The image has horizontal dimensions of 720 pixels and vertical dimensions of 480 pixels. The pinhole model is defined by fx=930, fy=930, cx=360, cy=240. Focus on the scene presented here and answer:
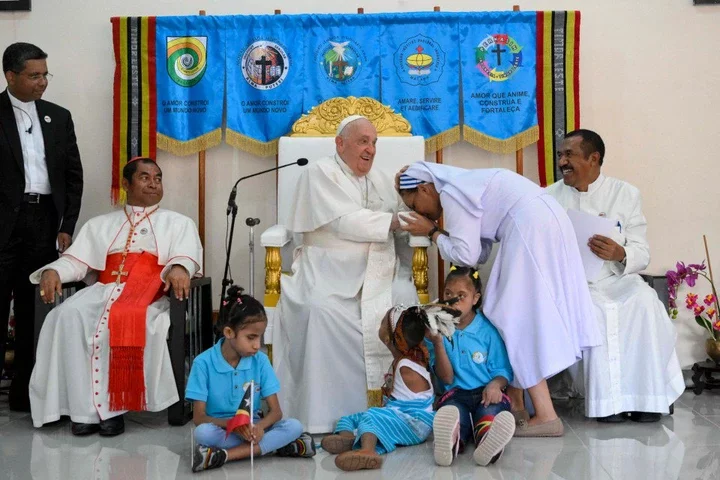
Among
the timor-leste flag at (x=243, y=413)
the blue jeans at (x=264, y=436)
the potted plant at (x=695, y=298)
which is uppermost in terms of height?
the potted plant at (x=695, y=298)

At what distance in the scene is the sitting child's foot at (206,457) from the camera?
13.1 ft

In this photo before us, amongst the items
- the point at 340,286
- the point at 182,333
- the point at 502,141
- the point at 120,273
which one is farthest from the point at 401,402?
the point at 502,141

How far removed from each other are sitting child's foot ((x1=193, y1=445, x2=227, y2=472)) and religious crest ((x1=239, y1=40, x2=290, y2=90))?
2953 millimetres

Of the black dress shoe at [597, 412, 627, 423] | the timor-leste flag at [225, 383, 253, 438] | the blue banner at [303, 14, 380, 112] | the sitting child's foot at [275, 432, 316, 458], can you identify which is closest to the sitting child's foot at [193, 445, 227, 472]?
the timor-leste flag at [225, 383, 253, 438]

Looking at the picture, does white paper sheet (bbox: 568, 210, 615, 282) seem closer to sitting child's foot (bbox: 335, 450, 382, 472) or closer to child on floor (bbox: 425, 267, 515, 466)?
child on floor (bbox: 425, 267, 515, 466)

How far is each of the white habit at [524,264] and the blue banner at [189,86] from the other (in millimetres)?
2075

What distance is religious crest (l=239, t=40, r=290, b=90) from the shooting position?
625 centimetres

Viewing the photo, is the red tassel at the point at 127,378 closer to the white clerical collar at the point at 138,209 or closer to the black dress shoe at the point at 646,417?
the white clerical collar at the point at 138,209

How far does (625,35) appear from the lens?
6.32m

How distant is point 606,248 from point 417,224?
1088 millimetres

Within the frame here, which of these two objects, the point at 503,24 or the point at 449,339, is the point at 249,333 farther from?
the point at 503,24

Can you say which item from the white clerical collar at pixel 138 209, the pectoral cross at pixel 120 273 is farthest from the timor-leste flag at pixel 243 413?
the white clerical collar at pixel 138 209

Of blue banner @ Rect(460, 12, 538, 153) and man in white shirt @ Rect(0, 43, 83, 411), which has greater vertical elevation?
blue banner @ Rect(460, 12, 538, 153)

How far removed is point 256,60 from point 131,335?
227 centimetres
